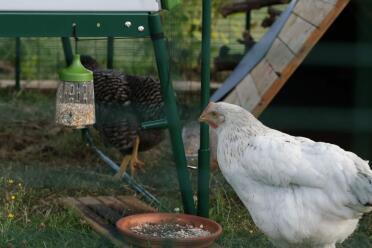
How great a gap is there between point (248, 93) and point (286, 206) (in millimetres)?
1579

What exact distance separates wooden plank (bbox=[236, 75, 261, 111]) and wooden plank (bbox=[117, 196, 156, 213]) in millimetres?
740

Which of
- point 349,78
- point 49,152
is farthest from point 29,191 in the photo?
point 349,78

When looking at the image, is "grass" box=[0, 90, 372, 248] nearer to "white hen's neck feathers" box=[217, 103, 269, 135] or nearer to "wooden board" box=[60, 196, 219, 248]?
"wooden board" box=[60, 196, 219, 248]

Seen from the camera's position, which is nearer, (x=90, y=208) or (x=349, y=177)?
(x=349, y=177)

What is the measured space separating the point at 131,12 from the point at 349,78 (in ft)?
7.24

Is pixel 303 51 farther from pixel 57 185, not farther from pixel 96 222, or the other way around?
pixel 57 185

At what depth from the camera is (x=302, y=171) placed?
9.71 feet

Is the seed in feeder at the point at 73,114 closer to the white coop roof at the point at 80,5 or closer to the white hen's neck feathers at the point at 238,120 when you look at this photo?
the white coop roof at the point at 80,5

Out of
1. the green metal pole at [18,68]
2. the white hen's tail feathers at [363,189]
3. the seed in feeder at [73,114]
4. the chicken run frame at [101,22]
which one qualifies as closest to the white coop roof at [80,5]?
the chicken run frame at [101,22]

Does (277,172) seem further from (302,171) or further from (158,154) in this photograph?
(158,154)

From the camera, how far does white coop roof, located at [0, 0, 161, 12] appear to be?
3250 millimetres

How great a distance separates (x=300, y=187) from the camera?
3.00 m

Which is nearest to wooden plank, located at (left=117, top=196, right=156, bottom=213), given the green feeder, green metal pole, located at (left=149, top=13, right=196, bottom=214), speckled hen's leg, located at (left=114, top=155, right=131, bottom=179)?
green metal pole, located at (left=149, top=13, right=196, bottom=214)

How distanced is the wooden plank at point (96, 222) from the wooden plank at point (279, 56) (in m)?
1.13
